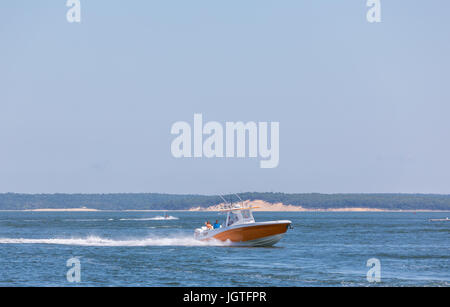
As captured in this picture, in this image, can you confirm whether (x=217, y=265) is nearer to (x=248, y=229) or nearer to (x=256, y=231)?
(x=248, y=229)

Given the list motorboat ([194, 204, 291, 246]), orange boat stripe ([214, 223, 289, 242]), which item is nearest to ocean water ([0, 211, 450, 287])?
motorboat ([194, 204, 291, 246])

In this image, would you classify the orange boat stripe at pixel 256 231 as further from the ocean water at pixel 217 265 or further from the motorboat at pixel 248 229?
the ocean water at pixel 217 265

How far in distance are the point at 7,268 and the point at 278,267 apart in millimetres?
18521

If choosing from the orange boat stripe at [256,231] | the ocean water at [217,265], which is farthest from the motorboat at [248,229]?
the ocean water at [217,265]

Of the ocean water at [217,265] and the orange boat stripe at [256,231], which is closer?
the ocean water at [217,265]

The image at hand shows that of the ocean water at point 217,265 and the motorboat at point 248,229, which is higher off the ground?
the motorboat at point 248,229

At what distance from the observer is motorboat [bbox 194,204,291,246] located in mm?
64500

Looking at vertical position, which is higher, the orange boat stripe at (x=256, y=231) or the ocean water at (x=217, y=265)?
the orange boat stripe at (x=256, y=231)

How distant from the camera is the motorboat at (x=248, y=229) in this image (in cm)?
6450
